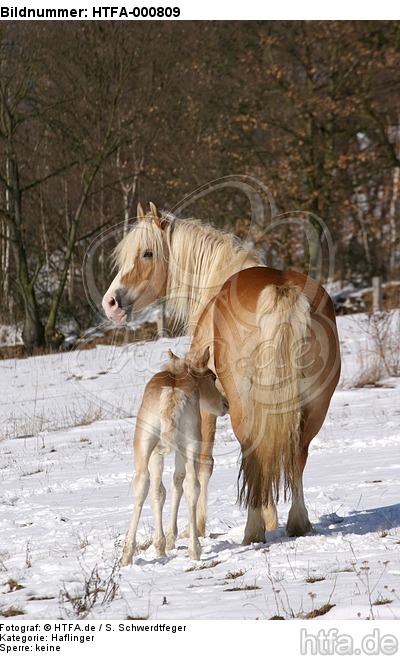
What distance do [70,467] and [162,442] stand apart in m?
4.22

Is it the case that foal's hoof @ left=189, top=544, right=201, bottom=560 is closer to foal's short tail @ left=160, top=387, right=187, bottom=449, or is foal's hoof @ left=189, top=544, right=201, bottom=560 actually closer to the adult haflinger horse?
the adult haflinger horse

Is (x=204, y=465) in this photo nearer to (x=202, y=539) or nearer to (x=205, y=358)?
(x=202, y=539)

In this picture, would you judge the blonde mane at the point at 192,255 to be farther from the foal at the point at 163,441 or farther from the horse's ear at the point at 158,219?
the foal at the point at 163,441

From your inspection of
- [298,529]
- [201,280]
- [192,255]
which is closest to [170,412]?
[298,529]

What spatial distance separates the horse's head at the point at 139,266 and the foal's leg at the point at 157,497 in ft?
6.61

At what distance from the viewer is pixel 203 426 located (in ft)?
21.2

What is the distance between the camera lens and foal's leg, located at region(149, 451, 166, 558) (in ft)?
18.2

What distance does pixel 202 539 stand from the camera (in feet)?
20.1

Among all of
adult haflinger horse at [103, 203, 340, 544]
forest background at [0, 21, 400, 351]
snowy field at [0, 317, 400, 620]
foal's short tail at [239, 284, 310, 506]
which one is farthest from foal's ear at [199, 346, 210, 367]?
forest background at [0, 21, 400, 351]

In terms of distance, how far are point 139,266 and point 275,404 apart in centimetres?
216

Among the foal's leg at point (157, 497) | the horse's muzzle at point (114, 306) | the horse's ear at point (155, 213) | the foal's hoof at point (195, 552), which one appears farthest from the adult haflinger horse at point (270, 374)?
the horse's ear at point (155, 213)

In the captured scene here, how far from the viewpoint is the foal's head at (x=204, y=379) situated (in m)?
6.04

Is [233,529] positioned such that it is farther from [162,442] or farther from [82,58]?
[82,58]

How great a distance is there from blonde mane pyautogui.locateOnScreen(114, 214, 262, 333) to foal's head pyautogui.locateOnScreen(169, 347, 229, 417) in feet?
3.67
